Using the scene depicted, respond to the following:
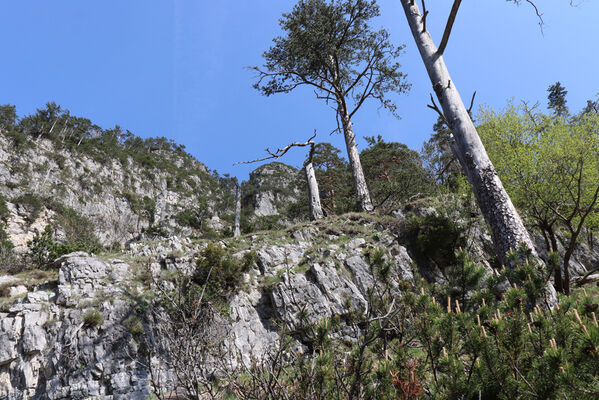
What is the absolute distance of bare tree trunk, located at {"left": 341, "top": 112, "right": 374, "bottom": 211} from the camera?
12.5 m

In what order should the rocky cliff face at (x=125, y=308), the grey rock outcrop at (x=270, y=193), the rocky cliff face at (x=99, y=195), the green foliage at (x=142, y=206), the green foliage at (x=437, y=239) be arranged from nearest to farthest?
the rocky cliff face at (x=125, y=308) < the green foliage at (x=437, y=239) < the rocky cliff face at (x=99, y=195) < the green foliage at (x=142, y=206) < the grey rock outcrop at (x=270, y=193)

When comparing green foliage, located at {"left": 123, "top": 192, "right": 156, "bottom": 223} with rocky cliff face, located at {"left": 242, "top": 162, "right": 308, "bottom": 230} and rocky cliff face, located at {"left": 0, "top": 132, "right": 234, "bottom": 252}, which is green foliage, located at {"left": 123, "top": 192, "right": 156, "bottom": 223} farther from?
rocky cliff face, located at {"left": 242, "top": 162, "right": 308, "bottom": 230}

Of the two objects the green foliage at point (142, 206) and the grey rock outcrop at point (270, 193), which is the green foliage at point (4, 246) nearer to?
the green foliage at point (142, 206)

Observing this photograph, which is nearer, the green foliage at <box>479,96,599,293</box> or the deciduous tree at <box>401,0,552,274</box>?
the deciduous tree at <box>401,0,552,274</box>

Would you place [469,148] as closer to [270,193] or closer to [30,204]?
[30,204]

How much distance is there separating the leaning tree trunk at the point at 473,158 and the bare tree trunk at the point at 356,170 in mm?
7175

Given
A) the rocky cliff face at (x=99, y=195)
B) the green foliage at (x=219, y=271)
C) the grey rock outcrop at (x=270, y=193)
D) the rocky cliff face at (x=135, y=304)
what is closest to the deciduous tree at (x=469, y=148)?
the rocky cliff face at (x=135, y=304)

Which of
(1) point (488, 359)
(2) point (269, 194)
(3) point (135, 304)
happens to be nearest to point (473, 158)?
(1) point (488, 359)

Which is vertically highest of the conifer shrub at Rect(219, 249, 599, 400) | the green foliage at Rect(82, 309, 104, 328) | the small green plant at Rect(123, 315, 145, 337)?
the green foliage at Rect(82, 309, 104, 328)

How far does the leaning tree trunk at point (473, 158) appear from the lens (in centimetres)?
425

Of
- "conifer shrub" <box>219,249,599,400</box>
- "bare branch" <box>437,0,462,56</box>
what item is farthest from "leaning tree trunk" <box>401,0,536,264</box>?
"conifer shrub" <box>219,249,599,400</box>

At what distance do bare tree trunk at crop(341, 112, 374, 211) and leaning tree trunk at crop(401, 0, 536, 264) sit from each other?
23.5 ft

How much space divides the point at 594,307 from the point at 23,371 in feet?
33.7

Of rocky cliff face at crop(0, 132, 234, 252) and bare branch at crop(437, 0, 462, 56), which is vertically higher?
rocky cliff face at crop(0, 132, 234, 252)
